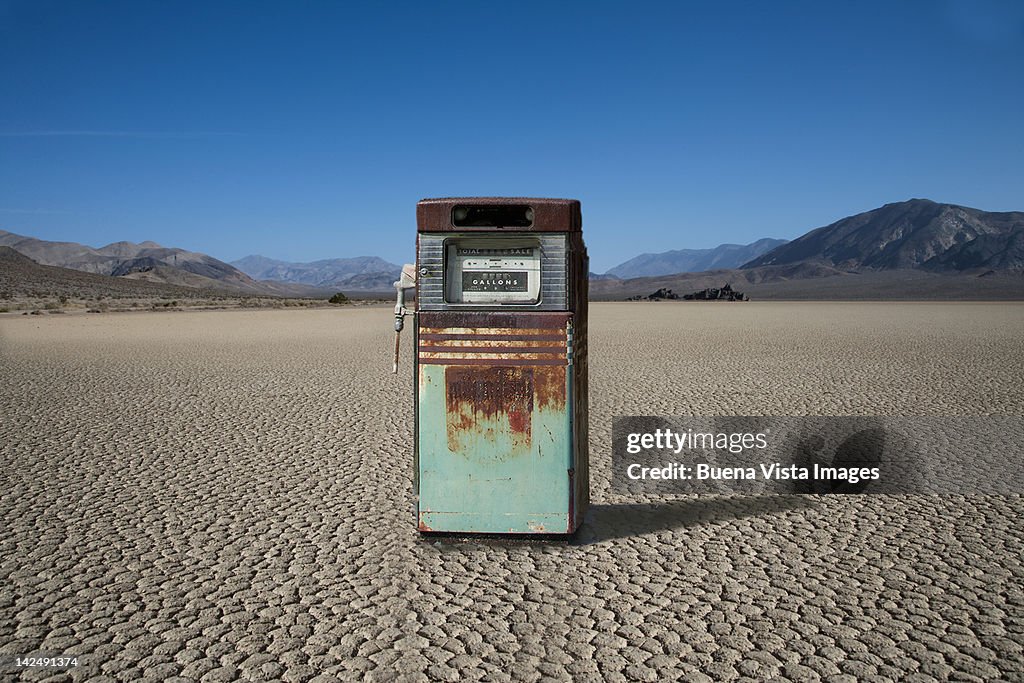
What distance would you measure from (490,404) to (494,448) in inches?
8.9

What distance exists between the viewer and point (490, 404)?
3.74 meters

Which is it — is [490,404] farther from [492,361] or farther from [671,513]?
[671,513]

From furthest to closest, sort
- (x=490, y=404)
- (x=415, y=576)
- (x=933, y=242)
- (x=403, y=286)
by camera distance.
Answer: (x=933, y=242) → (x=403, y=286) → (x=490, y=404) → (x=415, y=576)

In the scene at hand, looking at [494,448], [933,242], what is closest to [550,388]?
[494,448]

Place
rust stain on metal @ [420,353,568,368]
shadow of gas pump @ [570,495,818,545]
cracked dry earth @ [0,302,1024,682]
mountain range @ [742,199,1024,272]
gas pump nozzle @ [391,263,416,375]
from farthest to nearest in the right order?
mountain range @ [742,199,1024,272] < shadow of gas pump @ [570,495,818,545] < gas pump nozzle @ [391,263,416,375] < rust stain on metal @ [420,353,568,368] < cracked dry earth @ [0,302,1024,682]

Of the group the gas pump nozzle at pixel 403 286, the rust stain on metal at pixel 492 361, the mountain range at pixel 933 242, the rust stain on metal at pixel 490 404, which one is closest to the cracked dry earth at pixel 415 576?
the rust stain on metal at pixel 490 404

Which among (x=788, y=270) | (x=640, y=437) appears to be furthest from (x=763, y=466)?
(x=788, y=270)

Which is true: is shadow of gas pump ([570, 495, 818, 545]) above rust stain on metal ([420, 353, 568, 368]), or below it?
below

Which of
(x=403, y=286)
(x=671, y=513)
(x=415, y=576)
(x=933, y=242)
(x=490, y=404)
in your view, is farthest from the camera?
(x=933, y=242)

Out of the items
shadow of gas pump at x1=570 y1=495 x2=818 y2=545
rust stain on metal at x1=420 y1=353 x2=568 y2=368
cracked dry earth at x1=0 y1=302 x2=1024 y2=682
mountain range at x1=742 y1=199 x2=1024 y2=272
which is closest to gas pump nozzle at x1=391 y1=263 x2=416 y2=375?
rust stain on metal at x1=420 y1=353 x2=568 y2=368

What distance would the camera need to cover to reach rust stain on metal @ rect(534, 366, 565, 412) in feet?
12.1

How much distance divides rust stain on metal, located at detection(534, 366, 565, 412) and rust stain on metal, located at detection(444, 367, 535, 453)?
34 mm

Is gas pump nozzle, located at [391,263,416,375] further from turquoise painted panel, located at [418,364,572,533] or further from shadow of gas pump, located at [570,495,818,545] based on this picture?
shadow of gas pump, located at [570,495,818,545]

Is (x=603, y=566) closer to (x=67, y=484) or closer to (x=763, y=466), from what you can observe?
(x=763, y=466)
